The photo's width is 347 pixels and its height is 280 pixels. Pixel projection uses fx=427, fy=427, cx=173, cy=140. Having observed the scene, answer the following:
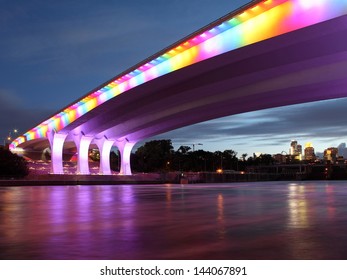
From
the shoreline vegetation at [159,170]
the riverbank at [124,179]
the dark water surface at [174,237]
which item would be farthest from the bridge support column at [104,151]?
the dark water surface at [174,237]

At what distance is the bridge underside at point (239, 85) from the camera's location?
26.0 meters

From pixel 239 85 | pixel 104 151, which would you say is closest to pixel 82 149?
pixel 104 151

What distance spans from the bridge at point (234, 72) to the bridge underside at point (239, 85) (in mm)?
58

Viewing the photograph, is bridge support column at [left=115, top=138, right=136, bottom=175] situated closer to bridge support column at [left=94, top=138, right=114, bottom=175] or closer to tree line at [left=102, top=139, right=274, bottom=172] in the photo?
bridge support column at [left=94, top=138, right=114, bottom=175]

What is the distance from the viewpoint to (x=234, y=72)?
32.3 meters

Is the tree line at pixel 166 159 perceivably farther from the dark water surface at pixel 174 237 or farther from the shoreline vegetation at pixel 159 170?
the dark water surface at pixel 174 237

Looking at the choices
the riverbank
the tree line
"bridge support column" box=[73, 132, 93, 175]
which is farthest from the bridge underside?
the tree line

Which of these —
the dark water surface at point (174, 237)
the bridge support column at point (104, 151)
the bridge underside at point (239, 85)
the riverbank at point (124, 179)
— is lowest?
the riverbank at point (124, 179)

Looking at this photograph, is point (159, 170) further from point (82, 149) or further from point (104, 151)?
point (82, 149)

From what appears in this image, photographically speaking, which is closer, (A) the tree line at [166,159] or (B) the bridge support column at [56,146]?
(B) the bridge support column at [56,146]

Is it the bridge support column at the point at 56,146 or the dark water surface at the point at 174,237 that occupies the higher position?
the bridge support column at the point at 56,146

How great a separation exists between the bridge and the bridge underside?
0.19ft

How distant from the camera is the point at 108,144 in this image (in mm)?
73000

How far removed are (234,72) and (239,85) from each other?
5.99 metres
